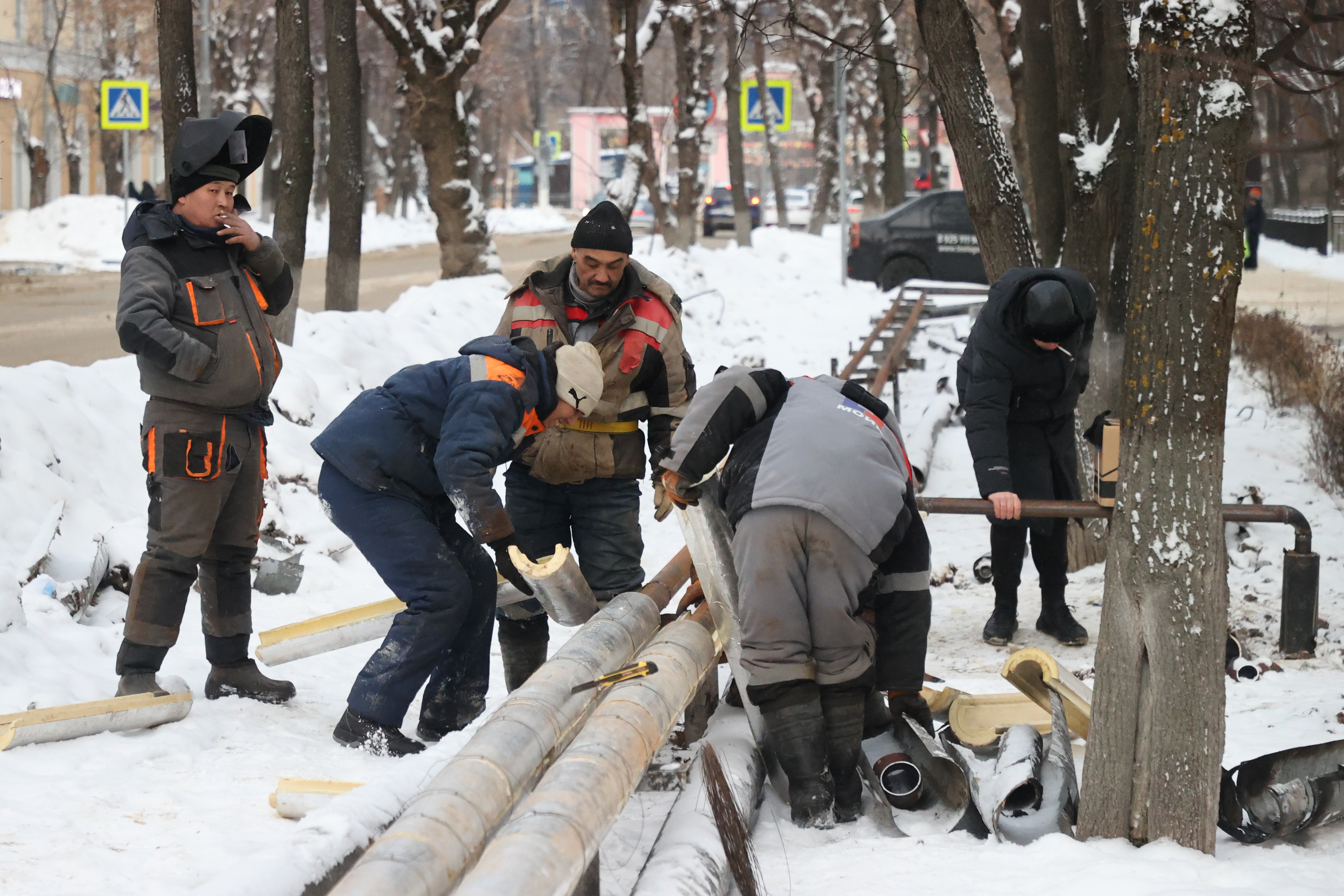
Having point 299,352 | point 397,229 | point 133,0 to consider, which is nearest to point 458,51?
point 299,352

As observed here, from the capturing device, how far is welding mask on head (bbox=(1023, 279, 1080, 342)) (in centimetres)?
534

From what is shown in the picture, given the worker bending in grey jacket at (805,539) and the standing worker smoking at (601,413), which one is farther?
the standing worker smoking at (601,413)

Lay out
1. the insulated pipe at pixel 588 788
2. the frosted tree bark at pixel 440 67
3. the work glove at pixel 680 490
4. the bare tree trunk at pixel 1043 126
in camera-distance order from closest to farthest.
Answer: the insulated pipe at pixel 588 788 → the work glove at pixel 680 490 → the bare tree trunk at pixel 1043 126 → the frosted tree bark at pixel 440 67

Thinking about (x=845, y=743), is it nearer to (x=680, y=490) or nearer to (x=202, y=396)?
(x=680, y=490)

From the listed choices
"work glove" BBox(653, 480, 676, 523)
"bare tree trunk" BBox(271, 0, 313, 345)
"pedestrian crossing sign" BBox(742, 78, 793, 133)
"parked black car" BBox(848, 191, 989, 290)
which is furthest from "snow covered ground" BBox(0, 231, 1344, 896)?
"pedestrian crossing sign" BBox(742, 78, 793, 133)

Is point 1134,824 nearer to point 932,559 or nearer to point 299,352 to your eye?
point 932,559

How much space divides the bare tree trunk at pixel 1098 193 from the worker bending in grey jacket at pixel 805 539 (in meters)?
3.52

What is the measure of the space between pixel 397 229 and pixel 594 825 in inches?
1495

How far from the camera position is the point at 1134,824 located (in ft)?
11.7

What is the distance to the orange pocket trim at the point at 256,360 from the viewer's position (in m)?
4.58

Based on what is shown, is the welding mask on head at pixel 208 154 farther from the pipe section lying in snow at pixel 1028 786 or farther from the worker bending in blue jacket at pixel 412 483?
the pipe section lying in snow at pixel 1028 786

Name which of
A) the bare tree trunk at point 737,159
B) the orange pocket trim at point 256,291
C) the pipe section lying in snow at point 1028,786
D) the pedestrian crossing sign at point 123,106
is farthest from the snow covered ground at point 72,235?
the pipe section lying in snow at point 1028,786

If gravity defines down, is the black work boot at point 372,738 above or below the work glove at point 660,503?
below

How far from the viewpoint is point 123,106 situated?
58.6ft
